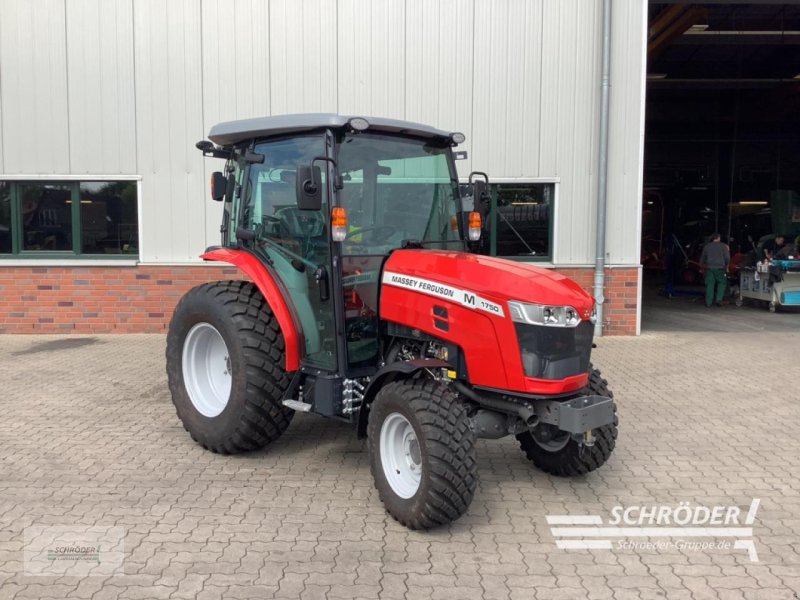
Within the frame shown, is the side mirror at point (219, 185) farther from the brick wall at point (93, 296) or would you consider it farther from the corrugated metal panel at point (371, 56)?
the corrugated metal panel at point (371, 56)

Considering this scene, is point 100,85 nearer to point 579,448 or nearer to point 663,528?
point 579,448

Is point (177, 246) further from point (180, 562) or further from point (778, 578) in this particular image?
point (778, 578)

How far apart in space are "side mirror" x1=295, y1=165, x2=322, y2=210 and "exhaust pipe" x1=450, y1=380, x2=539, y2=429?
1349mm

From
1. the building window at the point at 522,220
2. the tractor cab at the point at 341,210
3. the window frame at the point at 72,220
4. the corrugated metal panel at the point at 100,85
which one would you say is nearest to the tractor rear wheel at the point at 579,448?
the tractor cab at the point at 341,210

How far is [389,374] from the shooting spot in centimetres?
416

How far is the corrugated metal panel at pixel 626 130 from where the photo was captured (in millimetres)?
10320

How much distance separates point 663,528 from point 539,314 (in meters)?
1.48

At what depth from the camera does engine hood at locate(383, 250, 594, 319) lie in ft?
12.9

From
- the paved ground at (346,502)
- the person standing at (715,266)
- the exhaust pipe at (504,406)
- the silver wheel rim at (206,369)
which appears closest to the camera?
the paved ground at (346,502)

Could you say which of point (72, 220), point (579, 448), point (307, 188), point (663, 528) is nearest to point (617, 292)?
point (579, 448)

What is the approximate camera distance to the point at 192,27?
10.2 m

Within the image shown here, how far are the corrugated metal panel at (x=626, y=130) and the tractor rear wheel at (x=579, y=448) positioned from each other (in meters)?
6.38

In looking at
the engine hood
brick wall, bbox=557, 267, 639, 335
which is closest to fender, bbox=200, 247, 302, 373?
the engine hood

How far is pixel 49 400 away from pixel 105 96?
5.29m
